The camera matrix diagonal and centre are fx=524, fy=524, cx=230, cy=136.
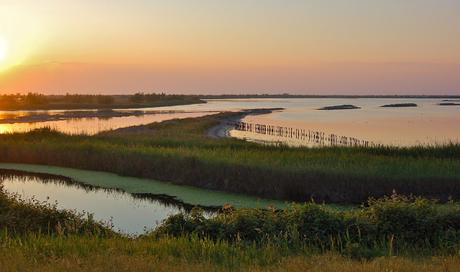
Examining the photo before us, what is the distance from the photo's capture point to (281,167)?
22.4 m

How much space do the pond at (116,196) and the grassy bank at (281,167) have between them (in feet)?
2.85

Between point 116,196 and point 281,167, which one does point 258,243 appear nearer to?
point 281,167

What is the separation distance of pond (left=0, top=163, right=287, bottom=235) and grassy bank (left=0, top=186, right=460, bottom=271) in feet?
15.3

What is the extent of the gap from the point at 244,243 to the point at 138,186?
14525mm

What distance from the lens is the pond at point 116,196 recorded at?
1828cm

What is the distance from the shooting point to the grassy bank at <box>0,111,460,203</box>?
20844mm

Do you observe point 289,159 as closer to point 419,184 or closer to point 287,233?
point 419,184

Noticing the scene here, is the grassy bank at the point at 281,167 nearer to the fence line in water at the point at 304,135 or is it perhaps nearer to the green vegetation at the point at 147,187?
the green vegetation at the point at 147,187

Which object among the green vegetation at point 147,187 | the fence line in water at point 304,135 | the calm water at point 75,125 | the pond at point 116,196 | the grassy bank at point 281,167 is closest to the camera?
the pond at point 116,196

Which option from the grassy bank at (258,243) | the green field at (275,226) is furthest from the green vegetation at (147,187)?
the grassy bank at (258,243)

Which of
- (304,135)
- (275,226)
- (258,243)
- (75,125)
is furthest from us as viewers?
(75,125)

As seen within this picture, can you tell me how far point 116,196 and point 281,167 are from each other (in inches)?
279

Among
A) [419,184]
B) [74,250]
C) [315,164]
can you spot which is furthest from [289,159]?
[74,250]

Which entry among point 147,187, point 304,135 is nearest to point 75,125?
point 304,135
